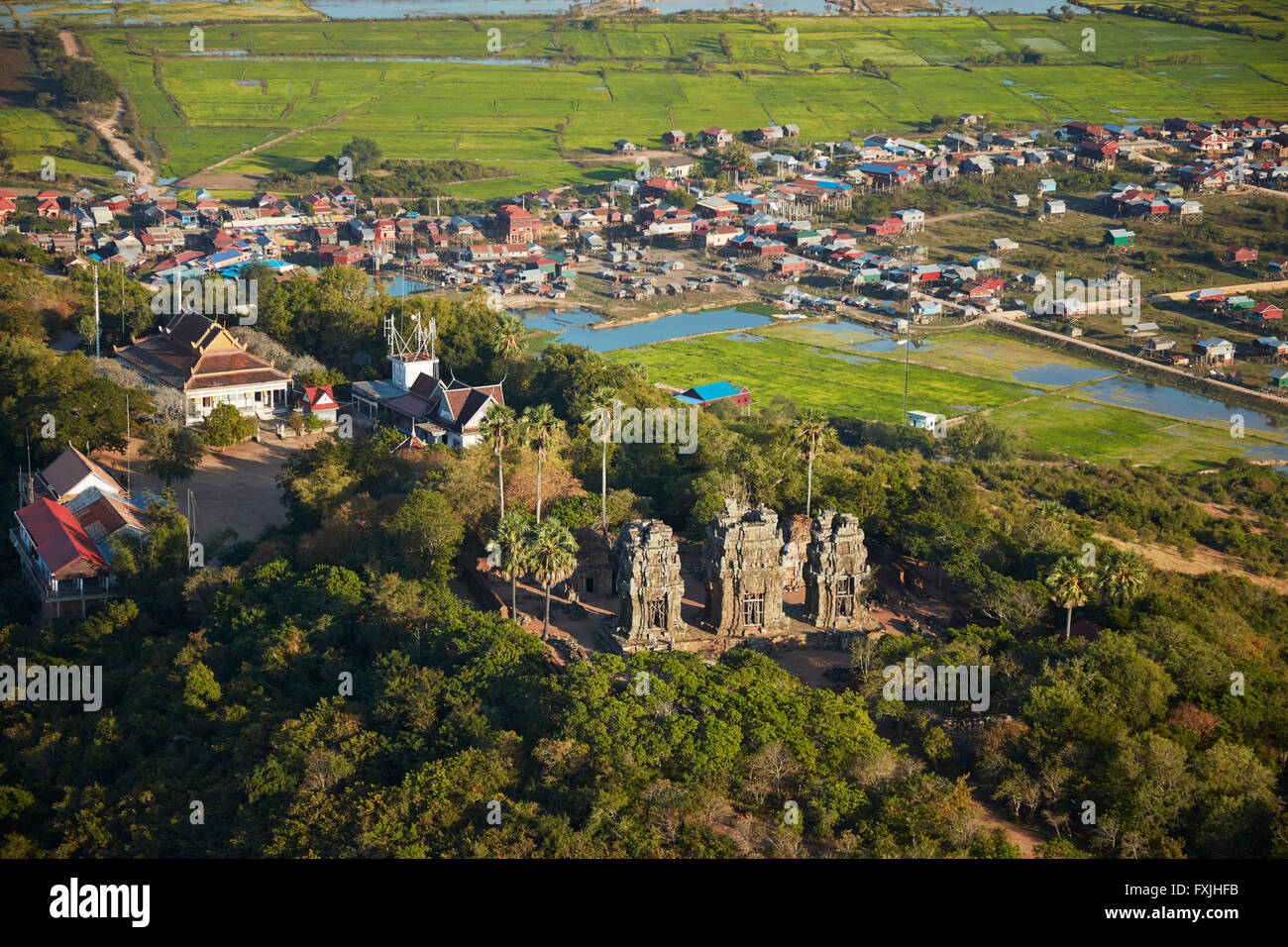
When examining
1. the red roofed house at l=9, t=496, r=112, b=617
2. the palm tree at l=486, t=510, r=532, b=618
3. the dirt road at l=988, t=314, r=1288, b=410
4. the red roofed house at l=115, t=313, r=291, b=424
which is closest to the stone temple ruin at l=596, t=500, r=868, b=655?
the palm tree at l=486, t=510, r=532, b=618

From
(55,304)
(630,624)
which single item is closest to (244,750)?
(630,624)

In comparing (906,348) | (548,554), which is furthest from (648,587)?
(906,348)

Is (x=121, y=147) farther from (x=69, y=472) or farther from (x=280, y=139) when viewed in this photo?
(x=69, y=472)

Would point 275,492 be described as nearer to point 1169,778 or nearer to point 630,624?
point 630,624

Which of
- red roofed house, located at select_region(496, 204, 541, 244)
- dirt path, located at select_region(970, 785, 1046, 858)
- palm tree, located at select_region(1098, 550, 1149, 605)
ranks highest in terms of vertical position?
red roofed house, located at select_region(496, 204, 541, 244)

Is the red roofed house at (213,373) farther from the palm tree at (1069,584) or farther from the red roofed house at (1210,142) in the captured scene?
the red roofed house at (1210,142)

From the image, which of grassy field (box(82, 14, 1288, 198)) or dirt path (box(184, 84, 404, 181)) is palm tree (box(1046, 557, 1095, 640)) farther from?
dirt path (box(184, 84, 404, 181))

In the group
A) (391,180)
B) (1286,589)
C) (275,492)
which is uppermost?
(391,180)
